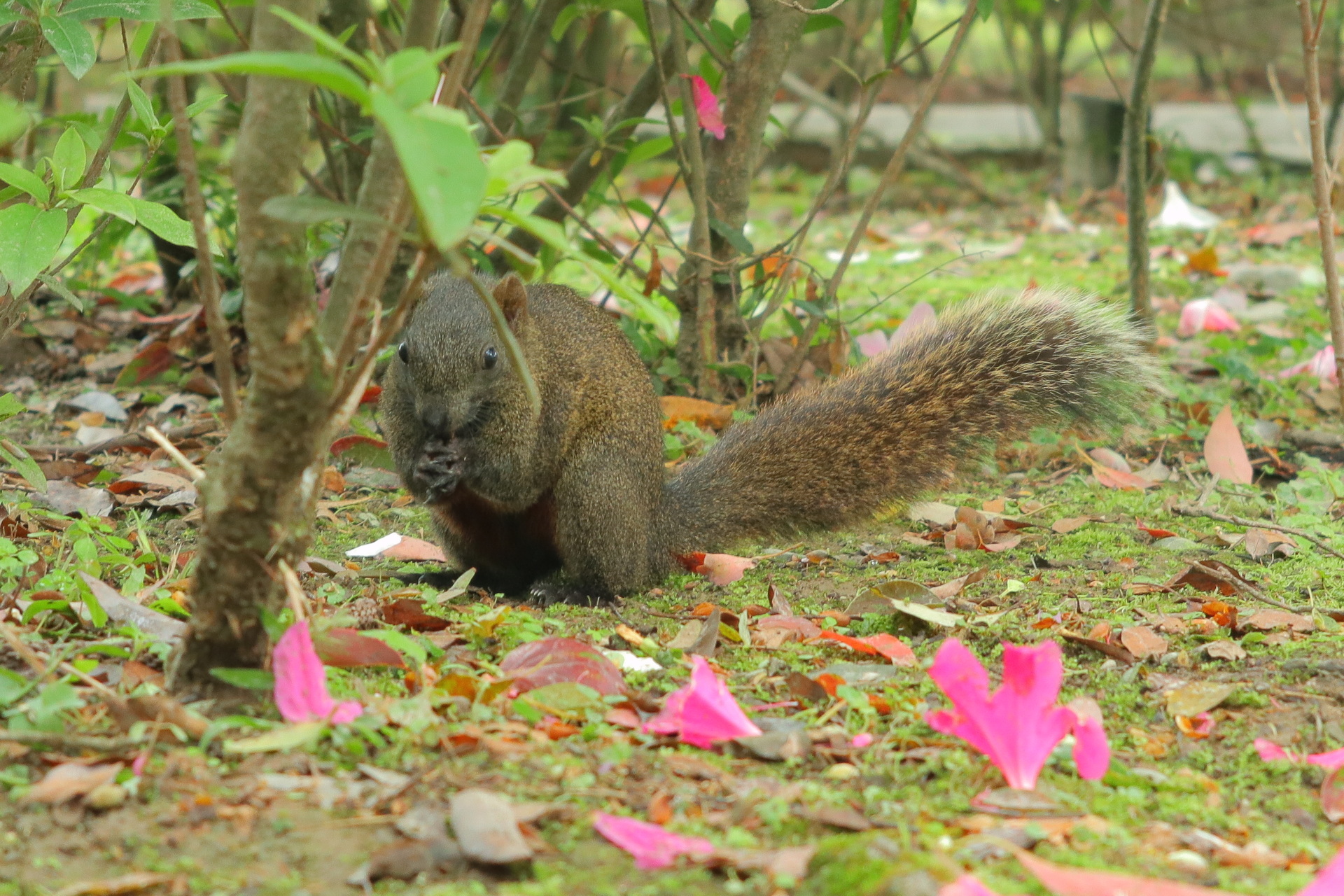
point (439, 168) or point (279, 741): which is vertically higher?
point (439, 168)

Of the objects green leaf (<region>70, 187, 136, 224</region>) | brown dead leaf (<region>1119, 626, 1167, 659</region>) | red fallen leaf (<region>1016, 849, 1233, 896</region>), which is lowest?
brown dead leaf (<region>1119, 626, 1167, 659</region>)

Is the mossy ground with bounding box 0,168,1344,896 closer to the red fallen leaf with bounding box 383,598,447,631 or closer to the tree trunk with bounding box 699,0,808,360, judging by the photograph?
the red fallen leaf with bounding box 383,598,447,631

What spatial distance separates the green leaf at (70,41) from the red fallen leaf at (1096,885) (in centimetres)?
249

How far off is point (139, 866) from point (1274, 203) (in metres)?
9.18

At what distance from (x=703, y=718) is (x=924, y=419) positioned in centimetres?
192

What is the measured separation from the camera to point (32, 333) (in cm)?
572

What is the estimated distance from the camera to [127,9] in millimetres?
3059

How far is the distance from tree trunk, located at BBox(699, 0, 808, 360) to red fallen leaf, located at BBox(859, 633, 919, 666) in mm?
2101

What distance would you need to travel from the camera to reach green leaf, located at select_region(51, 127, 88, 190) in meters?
2.92

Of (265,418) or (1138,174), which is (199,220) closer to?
(265,418)

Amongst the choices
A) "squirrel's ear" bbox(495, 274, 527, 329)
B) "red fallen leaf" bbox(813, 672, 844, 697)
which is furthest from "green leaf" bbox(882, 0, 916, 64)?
"red fallen leaf" bbox(813, 672, 844, 697)

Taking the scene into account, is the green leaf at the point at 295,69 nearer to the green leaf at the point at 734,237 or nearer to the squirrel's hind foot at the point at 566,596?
the squirrel's hind foot at the point at 566,596

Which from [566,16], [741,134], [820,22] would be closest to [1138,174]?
[820,22]

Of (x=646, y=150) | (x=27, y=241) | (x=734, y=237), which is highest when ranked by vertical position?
(x=646, y=150)
